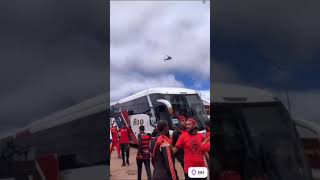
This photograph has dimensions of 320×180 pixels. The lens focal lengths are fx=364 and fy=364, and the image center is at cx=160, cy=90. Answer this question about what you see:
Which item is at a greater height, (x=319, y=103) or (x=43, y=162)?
(x=319, y=103)

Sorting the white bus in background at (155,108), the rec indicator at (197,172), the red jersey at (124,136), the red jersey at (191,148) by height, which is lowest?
the red jersey at (124,136)

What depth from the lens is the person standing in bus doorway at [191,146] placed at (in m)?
2.23

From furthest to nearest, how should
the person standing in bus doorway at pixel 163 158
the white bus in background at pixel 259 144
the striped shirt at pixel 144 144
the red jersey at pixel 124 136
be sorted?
the red jersey at pixel 124 136
the striped shirt at pixel 144 144
the person standing in bus doorway at pixel 163 158
the white bus in background at pixel 259 144

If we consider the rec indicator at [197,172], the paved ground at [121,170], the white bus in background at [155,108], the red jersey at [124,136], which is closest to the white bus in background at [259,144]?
the paved ground at [121,170]

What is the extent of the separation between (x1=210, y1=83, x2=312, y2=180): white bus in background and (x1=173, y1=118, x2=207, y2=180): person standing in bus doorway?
3.18 feet

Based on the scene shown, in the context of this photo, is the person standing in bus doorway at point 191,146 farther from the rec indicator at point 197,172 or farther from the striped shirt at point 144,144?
the striped shirt at point 144,144

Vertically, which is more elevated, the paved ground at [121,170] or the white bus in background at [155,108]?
the white bus in background at [155,108]

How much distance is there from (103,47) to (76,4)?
6.1 inches

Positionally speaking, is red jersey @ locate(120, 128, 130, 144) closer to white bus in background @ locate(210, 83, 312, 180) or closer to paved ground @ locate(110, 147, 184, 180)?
paved ground @ locate(110, 147, 184, 180)

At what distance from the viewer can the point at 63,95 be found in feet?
3.79

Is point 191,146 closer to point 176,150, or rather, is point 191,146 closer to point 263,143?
point 176,150

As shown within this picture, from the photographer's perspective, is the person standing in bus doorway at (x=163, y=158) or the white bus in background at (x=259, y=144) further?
the person standing in bus doorway at (x=163, y=158)

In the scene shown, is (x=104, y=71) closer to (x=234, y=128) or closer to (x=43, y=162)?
(x=43, y=162)

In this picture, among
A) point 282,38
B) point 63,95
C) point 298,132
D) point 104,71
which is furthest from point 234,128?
point 63,95
